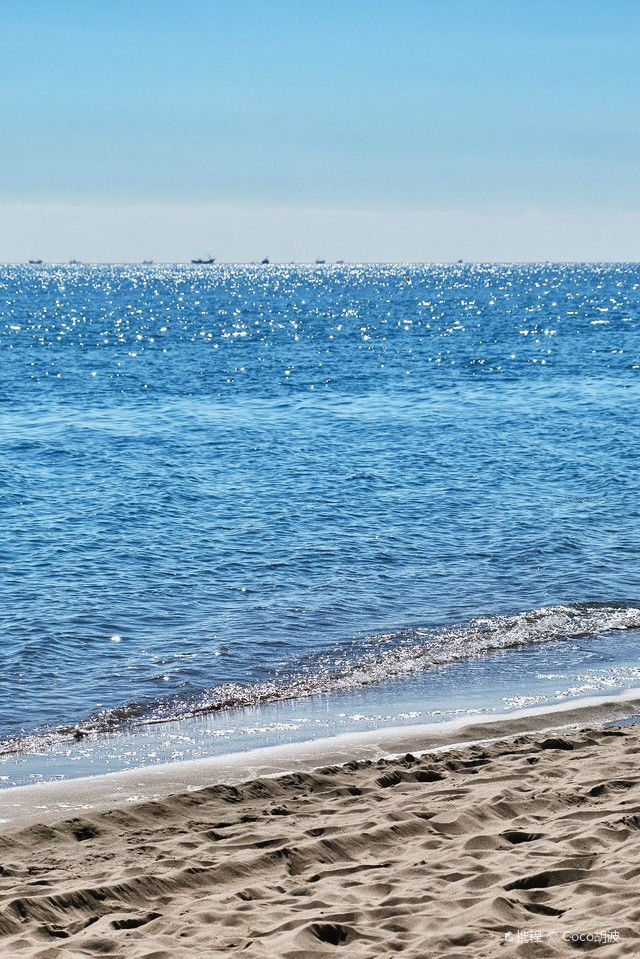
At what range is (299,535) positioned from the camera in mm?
18109

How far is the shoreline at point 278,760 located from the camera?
8139 millimetres

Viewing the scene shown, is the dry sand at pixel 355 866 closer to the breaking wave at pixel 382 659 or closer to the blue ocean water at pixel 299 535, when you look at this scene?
the breaking wave at pixel 382 659

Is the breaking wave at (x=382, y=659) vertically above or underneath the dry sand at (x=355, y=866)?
underneath

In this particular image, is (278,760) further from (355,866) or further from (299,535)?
(299,535)

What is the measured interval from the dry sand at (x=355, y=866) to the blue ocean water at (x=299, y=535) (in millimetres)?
2751

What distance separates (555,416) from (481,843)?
97.0 ft

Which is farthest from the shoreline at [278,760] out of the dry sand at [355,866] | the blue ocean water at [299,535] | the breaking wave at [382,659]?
the breaking wave at [382,659]

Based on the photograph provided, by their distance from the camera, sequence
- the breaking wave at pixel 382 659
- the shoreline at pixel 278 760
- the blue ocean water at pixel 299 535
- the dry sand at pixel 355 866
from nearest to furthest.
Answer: the dry sand at pixel 355 866 < the shoreline at pixel 278 760 < the breaking wave at pixel 382 659 < the blue ocean water at pixel 299 535

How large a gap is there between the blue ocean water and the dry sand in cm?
275

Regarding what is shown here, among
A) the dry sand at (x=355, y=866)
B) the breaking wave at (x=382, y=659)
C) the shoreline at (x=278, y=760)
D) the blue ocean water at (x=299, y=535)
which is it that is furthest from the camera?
the blue ocean water at (x=299, y=535)

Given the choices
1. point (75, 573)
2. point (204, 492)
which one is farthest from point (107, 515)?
point (75, 573)

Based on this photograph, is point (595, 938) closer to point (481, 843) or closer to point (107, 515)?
point (481, 843)

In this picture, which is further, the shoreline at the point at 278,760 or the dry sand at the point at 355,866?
the shoreline at the point at 278,760

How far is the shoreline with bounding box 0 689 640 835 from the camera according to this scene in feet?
26.7
